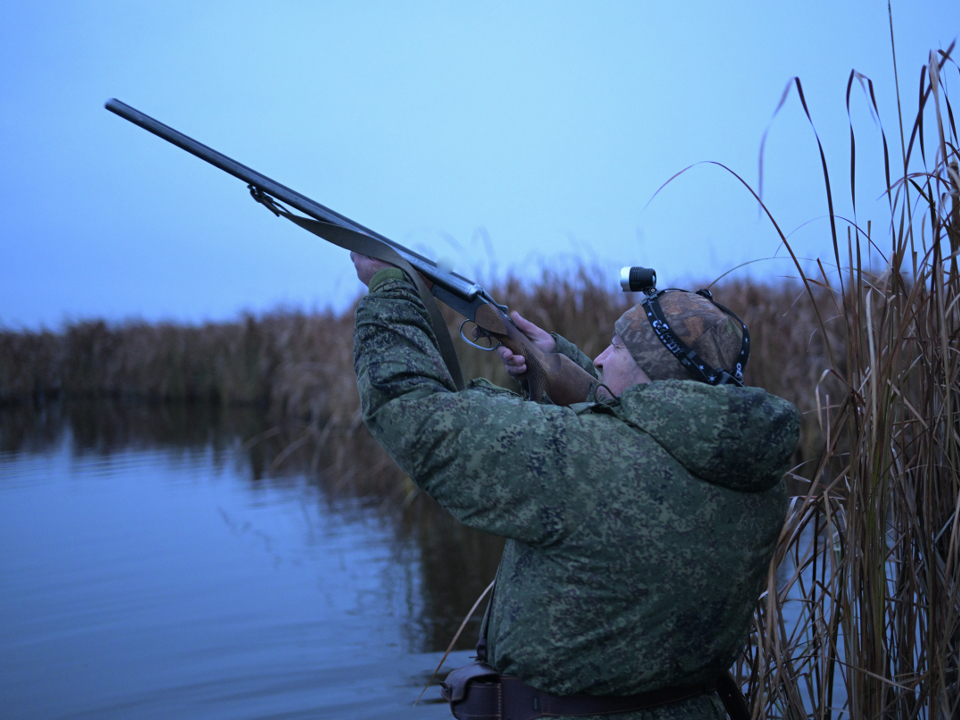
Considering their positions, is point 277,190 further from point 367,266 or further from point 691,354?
point 691,354

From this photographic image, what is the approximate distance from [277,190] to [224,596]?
11.4ft

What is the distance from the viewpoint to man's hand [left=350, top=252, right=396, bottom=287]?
7.18 feet

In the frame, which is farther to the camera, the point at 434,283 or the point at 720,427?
the point at 434,283

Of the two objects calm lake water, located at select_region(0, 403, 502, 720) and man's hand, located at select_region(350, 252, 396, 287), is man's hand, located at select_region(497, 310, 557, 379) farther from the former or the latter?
calm lake water, located at select_region(0, 403, 502, 720)

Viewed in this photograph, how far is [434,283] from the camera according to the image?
2498 millimetres

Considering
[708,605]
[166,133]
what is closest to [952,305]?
[708,605]

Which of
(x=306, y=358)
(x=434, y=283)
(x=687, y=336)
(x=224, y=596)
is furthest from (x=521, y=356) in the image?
(x=306, y=358)

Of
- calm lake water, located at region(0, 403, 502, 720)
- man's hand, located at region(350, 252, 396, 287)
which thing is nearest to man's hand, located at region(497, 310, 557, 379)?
man's hand, located at region(350, 252, 396, 287)

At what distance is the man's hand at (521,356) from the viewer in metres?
2.31

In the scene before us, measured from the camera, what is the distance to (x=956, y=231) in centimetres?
181

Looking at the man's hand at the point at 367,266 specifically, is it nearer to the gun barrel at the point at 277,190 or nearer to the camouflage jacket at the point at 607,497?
the gun barrel at the point at 277,190

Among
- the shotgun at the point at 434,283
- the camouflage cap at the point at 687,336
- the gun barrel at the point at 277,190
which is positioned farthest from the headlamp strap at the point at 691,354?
the gun barrel at the point at 277,190

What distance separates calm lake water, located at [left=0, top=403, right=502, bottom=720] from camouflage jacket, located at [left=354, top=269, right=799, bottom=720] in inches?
90.3

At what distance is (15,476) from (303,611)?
6928 mm
